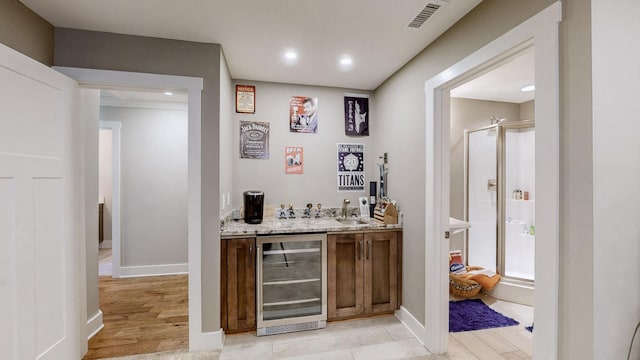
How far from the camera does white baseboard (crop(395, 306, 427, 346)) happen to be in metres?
2.32

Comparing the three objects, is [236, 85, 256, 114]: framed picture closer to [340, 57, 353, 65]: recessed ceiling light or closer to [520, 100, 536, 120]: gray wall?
[340, 57, 353, 65]: recessed ceiling light

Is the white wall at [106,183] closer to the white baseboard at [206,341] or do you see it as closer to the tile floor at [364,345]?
the tile floor at [364,345]

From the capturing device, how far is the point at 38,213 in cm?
169

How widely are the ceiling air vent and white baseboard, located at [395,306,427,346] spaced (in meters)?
2.40

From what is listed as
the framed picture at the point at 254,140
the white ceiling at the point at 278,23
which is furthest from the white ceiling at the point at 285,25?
the framed picture at the point at 254,140

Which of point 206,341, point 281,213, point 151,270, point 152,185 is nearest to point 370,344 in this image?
point 206,341

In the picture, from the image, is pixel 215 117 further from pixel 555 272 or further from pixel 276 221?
pixel 555 272

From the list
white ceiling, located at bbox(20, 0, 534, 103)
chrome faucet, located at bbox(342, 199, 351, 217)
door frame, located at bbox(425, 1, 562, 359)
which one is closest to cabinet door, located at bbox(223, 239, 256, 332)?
chrome faucet, located at bbox(342, 199, 351, 217)

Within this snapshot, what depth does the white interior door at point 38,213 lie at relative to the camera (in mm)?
1501

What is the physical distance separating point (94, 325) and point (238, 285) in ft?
4.48

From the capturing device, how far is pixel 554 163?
1.26m

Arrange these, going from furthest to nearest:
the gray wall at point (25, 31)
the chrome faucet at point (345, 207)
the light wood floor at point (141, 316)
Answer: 1. the chrome faucet at point (345, 207)
2. the light wood floor at point (141, 316)
3. the gray wall at point (25, 31)

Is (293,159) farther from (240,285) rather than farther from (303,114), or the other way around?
(240,285)

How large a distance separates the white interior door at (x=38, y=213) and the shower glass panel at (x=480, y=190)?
4.13 meters
